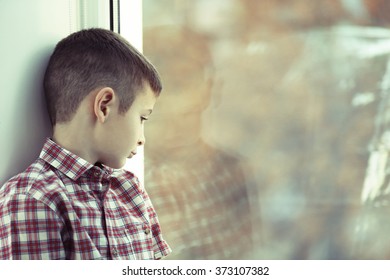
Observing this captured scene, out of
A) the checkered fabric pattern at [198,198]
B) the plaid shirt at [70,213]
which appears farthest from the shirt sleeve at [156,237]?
the checkered fabric pattern at [198,198]

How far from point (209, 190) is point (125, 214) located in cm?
52

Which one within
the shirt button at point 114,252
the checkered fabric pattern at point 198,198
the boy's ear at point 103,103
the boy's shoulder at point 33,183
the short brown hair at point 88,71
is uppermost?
the short brown hair at point 88,71

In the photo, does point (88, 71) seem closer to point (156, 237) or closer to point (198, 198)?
point (156, 237)

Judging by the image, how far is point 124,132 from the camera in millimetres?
841

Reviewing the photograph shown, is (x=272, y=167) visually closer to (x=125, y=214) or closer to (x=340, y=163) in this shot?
(x=340, y=163)

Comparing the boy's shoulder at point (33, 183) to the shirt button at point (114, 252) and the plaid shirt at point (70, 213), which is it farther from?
the shirt button at point (114, 252)

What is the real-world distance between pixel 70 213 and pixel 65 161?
86 millimetres

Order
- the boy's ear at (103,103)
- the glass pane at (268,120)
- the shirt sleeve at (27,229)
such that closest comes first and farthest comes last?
the shirt sleeve at (27,229) < the boy's ear at (103,103) < the glass pane at (268,120)

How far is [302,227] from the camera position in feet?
4.45

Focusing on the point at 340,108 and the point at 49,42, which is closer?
the point at 49,42

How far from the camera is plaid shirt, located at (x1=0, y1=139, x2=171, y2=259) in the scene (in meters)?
0.72

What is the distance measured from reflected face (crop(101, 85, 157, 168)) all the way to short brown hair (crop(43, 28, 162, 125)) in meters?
0.01

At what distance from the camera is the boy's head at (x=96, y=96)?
821mm
